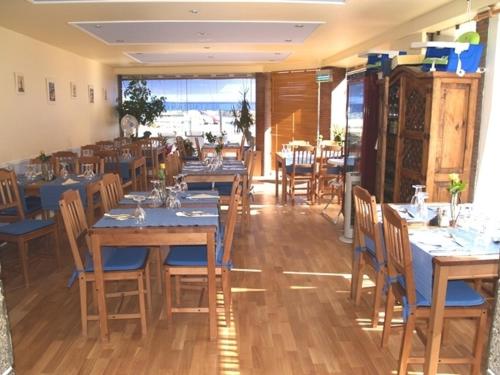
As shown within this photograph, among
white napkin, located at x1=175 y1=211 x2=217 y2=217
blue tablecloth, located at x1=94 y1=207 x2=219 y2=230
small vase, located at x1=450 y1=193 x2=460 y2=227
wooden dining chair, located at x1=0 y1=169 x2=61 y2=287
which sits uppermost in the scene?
small vase, located at x1=450 y1=193 x2=460 y2=227

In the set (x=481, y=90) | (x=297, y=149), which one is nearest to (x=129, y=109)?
(x=297, y=149)

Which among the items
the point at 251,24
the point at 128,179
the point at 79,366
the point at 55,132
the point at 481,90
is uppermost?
the point at 251,24

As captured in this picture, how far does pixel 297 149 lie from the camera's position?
7.53m

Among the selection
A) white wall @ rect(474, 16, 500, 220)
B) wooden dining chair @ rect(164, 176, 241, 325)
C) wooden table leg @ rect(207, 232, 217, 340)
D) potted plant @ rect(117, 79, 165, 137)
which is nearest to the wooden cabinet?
white wall @ rect(474, 16, 500, 220)

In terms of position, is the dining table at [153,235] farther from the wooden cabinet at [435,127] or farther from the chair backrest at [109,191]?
the wooden cabinet at [435,127]

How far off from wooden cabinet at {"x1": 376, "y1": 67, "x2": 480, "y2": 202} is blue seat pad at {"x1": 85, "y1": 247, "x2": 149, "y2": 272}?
244cm

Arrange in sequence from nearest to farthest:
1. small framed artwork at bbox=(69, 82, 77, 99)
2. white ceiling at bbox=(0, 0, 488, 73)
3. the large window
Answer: white ceiling at bbox=(0, 0, 488, 73), small framed artwork at bbox=(69, 82, 77, 99), the large window

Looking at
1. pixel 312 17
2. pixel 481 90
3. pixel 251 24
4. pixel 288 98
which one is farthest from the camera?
pixel 288 98

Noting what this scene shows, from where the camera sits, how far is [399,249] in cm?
264

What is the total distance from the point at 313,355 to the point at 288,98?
7.87 m

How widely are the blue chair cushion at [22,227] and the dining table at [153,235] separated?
1.43 metres

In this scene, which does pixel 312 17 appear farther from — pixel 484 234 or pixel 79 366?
pixel 79 366

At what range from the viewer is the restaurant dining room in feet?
9.36

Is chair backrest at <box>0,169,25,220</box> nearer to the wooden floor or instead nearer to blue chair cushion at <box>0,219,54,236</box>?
blue chair cushion at <box>0,219,54,236</box>
